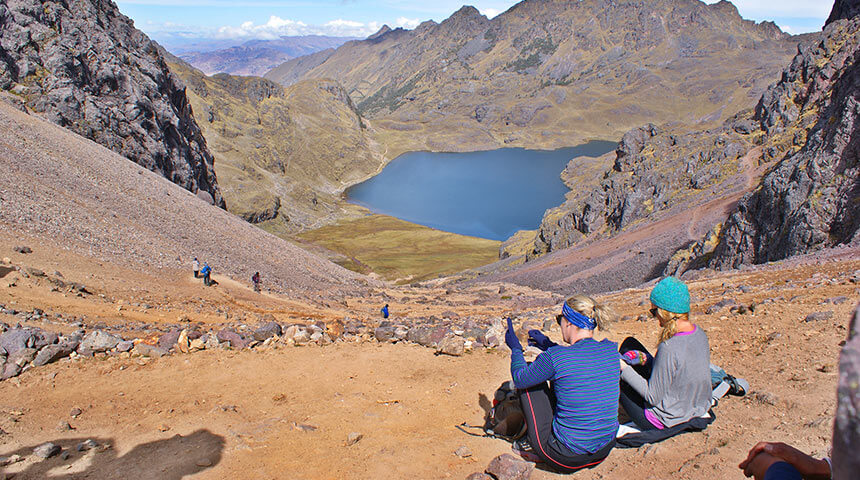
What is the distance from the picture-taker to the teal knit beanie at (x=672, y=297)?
22.8ft

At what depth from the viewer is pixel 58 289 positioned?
17078mm

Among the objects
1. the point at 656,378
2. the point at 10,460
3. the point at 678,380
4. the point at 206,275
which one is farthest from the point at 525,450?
the point at 206,275

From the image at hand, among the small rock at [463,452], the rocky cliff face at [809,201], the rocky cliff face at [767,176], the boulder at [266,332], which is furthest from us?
the rocky cliff face at [767,176]

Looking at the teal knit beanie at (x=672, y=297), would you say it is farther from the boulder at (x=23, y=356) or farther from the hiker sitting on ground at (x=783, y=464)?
the boulder at (x=23, y=356)

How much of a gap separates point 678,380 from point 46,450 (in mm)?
9548

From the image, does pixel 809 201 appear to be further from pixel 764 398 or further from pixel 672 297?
pixel 672 297

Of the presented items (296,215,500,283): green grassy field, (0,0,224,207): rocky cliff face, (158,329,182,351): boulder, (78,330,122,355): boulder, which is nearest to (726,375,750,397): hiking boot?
(158,329,182,351): boulder

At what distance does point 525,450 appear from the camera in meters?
7.86

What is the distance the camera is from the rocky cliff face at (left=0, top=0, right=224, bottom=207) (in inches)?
2345

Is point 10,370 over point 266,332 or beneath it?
over

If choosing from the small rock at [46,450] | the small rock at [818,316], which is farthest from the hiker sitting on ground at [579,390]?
the small rock at [818,316]

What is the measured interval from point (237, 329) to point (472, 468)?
31.0ft

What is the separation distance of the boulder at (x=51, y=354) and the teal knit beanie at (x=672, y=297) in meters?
12.0

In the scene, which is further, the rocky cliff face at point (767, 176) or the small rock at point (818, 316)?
the rocky cliff face at point (767, 176)
